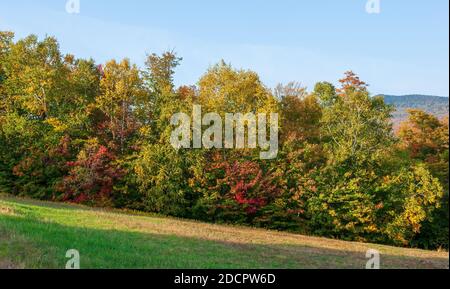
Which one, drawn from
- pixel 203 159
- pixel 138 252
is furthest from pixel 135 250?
pixel 203 159

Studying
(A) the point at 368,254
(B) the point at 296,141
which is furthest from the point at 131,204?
(A) the point at 368,254

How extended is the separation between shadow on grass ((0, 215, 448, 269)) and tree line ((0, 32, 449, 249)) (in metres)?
17.9

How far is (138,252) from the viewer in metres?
13.0

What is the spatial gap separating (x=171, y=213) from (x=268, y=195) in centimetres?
827

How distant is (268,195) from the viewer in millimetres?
37781

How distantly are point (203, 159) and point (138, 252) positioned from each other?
24506mm

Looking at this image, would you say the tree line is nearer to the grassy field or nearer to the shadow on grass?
the grassy field

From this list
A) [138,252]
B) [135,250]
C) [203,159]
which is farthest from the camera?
[203,159]

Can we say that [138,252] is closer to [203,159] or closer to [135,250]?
[135,250]

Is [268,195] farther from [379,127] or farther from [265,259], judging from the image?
[265,259]

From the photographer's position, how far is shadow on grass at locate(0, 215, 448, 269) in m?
10.2

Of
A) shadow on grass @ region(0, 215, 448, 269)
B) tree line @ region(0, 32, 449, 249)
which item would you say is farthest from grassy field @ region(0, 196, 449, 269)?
tree line @ region(0, 32, 449, 249)

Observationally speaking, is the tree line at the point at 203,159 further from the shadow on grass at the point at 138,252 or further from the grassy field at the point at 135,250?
the shadow on grass at the point at 138,252
